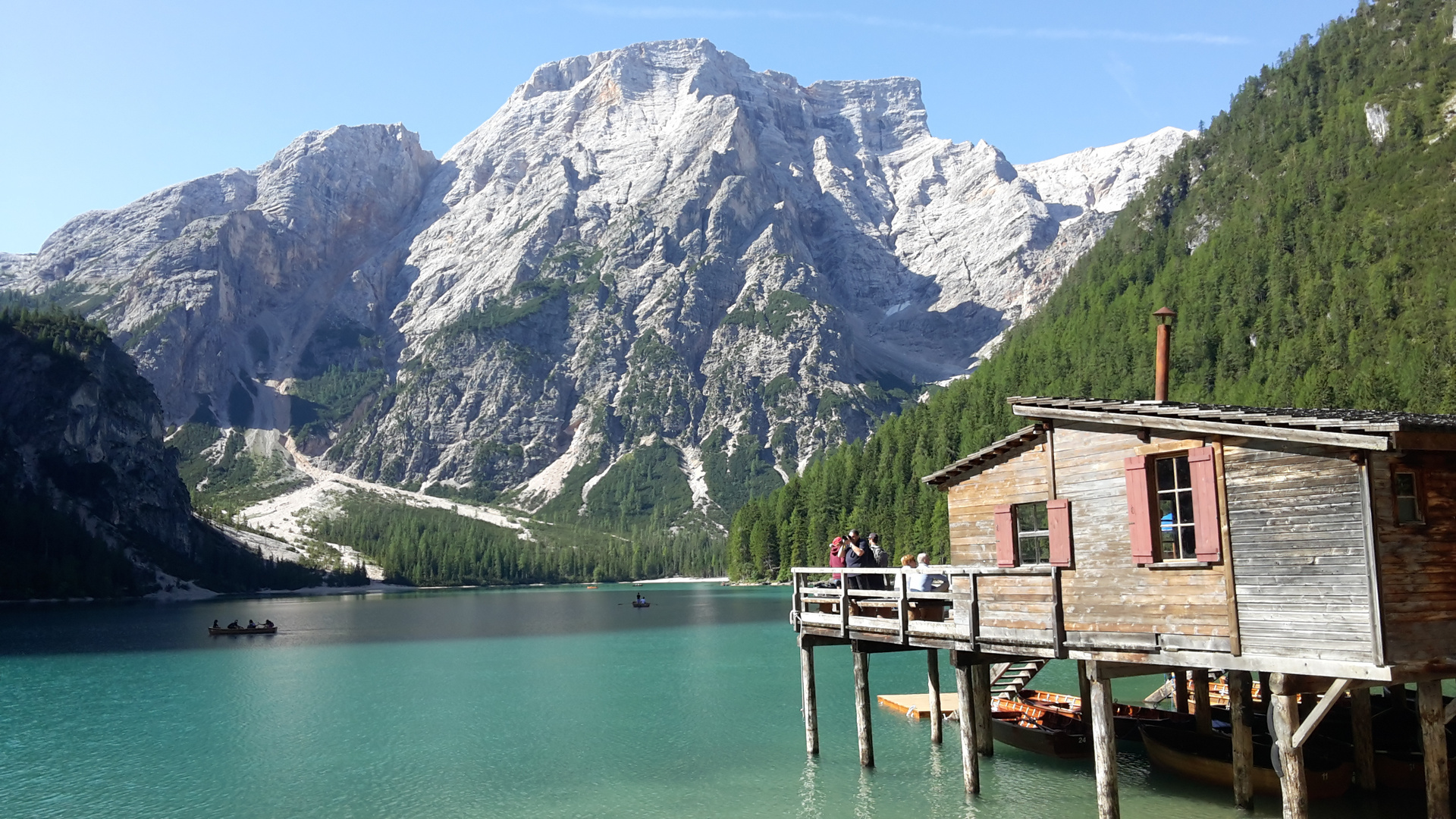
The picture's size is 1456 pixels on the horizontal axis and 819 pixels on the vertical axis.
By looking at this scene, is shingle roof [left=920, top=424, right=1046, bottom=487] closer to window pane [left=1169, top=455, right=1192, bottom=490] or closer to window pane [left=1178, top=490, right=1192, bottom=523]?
window pane [left=1169, top=455, right=1192, bottom=490]

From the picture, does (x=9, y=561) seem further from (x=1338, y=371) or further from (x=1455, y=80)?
(x=1455, y=80)

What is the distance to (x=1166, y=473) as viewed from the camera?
77.8 feet

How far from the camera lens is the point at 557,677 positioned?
226ft

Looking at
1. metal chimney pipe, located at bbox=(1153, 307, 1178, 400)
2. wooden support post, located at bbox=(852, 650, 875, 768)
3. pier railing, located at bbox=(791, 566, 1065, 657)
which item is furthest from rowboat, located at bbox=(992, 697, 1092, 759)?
metal chimney pipe, located at bbox=(1153, 307, 1178, 400)

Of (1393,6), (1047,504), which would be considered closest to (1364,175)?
(1393,6)

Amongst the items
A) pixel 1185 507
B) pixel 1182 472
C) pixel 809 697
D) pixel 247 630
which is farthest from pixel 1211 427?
pixel 247 630

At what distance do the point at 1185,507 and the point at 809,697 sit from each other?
17.4 meters

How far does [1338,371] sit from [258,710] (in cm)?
12142

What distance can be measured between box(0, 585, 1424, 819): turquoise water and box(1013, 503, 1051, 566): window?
321 inches

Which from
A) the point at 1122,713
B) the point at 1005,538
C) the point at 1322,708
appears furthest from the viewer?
the point at 1122,713

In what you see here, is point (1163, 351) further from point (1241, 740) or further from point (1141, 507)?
point (1241, 740)

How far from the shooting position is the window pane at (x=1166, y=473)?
23.6m

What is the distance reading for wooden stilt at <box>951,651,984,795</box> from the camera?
2945 centimetres

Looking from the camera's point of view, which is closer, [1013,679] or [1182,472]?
[1182,472]
